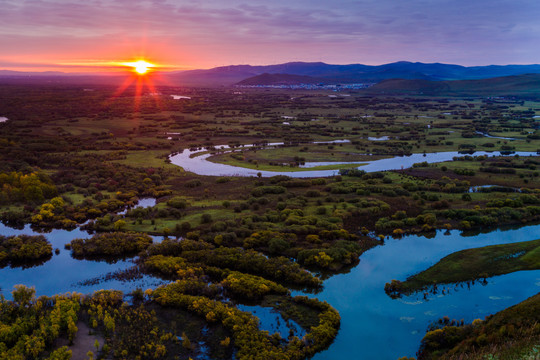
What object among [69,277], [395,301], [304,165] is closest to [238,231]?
[69,277]

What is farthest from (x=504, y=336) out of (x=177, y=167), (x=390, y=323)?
(x=177, y=167)

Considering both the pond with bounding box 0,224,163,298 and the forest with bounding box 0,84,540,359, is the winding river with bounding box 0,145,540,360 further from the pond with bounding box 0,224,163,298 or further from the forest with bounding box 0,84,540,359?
the forest with bounding box 0,84,540,359

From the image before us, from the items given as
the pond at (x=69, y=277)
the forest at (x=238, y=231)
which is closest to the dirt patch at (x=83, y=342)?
the forest at (x=238, y=231)

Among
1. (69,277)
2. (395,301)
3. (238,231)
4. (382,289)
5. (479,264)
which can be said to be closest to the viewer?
(395,301)

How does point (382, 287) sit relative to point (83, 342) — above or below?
above

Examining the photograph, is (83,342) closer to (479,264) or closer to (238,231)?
(238,231)

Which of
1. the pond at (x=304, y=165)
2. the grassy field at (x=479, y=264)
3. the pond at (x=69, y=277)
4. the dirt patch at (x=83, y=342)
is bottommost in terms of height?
the pond at (x=69, y=277)

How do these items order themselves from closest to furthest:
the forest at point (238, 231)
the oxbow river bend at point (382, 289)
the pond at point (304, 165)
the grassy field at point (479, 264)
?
the forest at point (238, 231) < the oxbow river bend at point (382, 289) < the grassy field at point (479, 264) < the pond at point (304, 165)

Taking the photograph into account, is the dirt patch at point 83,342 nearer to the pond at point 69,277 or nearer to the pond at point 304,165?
the pond at point 69,277

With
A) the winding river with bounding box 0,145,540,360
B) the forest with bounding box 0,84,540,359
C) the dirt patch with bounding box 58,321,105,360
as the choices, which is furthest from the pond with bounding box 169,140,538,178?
the dirt patch with bounding box 58,321,105,360
